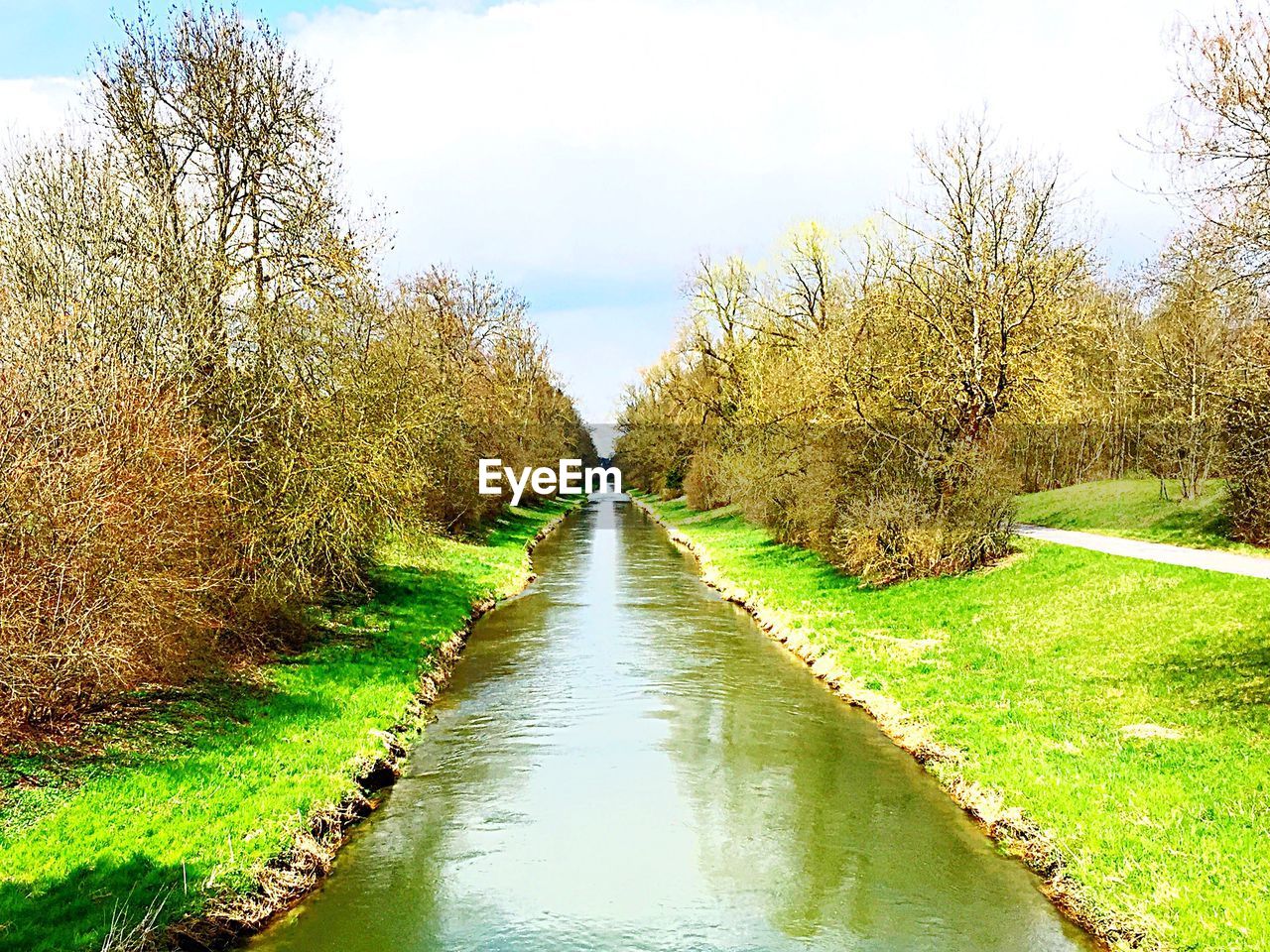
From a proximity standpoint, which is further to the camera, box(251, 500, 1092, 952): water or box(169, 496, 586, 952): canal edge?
box(251, 500, 1092, 952): water

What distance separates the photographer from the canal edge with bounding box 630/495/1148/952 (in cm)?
858

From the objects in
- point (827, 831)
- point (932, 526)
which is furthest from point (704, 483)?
point (827, 831)

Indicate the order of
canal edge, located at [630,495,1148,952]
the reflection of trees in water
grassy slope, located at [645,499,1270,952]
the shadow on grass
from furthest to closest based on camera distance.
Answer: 1. the shadow on grass
2. the reflection of trees in water
3. grassy slope, located at [645,499,1270,952]
4. canal edge, located at [630,495,1148,952]

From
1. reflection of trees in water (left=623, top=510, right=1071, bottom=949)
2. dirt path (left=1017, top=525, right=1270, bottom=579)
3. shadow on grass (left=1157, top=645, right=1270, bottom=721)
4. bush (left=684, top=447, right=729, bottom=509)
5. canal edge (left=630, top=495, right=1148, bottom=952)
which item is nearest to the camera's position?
canal edge (left=630, top=495, right=1148, bottom=952)

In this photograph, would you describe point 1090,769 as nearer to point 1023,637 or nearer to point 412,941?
point 1023,637

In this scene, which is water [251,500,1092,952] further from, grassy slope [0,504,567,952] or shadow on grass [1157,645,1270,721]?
shadow on grass [1157,645,1270,721]

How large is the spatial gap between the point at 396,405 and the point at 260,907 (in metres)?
14.1

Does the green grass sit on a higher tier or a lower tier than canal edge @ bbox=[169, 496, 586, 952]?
higher

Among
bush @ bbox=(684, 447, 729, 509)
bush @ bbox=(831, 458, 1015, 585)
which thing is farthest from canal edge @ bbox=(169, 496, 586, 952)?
bush @ bbox=(684, 447, 729, 509)

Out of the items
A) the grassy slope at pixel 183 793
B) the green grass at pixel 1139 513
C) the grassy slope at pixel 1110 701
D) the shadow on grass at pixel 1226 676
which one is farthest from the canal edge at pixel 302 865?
the green grass at pixel 1139 513

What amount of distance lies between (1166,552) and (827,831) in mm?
13926

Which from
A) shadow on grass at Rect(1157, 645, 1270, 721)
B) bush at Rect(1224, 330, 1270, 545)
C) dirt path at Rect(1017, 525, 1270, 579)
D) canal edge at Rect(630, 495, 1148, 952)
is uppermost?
bush at Rect(1224, 330, 1270, 545)

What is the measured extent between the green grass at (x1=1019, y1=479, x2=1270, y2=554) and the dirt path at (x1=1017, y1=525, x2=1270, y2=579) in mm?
751

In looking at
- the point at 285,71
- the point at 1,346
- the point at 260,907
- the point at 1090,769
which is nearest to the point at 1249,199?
the point at 1090,769
